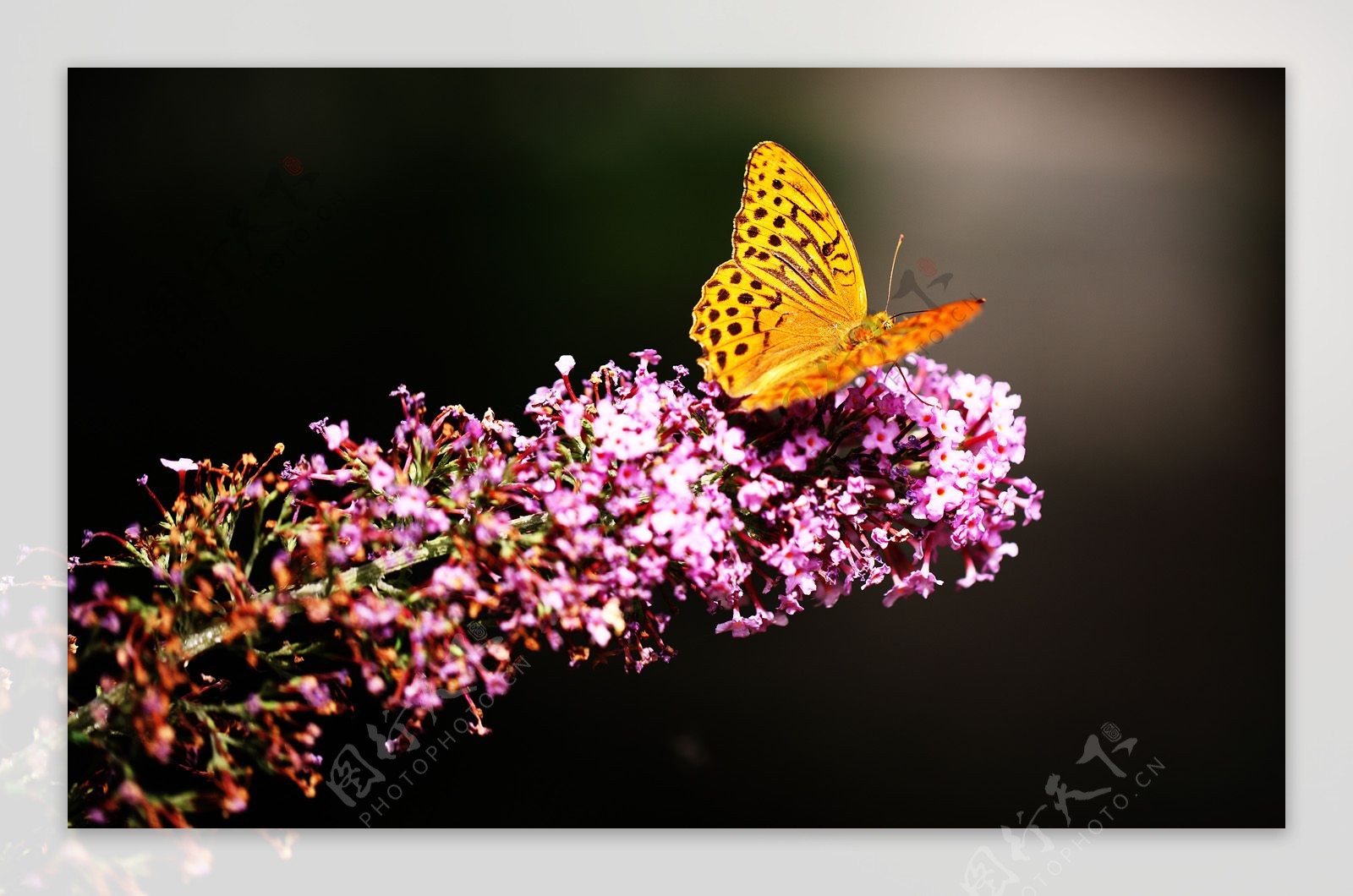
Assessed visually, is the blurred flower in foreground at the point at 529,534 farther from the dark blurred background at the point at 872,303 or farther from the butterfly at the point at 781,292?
the dark blurred background at the point at 872,303

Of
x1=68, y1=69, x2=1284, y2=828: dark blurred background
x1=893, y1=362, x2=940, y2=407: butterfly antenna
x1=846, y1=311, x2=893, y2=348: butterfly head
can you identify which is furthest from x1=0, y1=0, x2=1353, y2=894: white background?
x1=893, y1=362, x2=940, y2=407: butterfly antenna

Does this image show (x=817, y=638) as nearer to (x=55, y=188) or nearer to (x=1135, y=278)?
(x=1135, y=278)

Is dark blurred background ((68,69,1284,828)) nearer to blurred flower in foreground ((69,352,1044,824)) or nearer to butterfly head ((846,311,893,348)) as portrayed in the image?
butterfly head ((846,311,893,348))

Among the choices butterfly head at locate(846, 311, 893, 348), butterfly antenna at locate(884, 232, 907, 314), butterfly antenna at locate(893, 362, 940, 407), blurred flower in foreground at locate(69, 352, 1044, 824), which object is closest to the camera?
blurred flower in foreground at locate(69, 352, 1044, 824)

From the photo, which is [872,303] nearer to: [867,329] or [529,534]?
[867,329]

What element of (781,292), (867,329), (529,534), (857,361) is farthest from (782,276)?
(529,534)

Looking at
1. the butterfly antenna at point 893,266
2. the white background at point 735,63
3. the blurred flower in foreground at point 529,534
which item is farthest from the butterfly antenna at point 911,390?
the white background at point 735,63

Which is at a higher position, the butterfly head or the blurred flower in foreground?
the butterfly head
